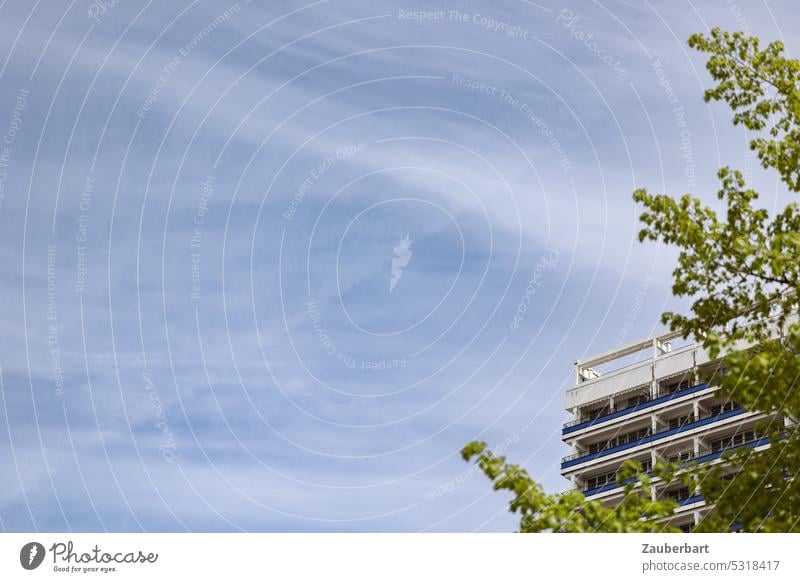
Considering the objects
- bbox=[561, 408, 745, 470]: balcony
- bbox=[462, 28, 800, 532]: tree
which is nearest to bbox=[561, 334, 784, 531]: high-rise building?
bbox=[561, 408, 745, 470]: balcony

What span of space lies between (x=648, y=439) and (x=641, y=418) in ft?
18.2

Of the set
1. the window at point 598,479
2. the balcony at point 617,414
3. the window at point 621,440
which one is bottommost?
the window at point 598,479

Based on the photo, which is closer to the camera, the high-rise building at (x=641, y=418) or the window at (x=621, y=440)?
the high-rise building at (x=641, y=418)

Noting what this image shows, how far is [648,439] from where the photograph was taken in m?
68.2

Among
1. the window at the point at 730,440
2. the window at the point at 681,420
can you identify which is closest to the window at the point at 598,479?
the window at the point at 681,420

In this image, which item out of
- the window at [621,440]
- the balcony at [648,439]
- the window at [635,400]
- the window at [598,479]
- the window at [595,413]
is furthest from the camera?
the window at [595,413]

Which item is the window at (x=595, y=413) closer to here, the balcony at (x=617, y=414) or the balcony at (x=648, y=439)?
the balcony at (x=617, y=414)

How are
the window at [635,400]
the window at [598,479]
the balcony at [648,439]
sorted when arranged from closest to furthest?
the balcony at [648,439]
the window at [598,479]
the window at [635,400]

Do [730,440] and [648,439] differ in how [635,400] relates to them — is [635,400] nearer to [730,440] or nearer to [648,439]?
[648,439]

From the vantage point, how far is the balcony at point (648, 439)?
204 feet

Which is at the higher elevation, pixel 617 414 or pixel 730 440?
pixel 617 414

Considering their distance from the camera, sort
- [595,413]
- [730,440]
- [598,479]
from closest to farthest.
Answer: [730,440] → [598,479] → [595,413]

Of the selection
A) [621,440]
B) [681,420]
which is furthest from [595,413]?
[681,420]
